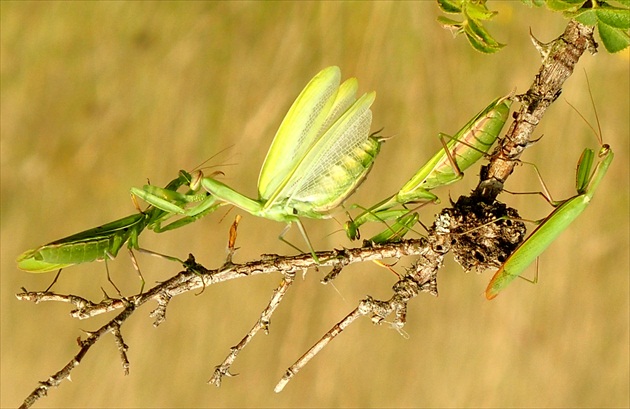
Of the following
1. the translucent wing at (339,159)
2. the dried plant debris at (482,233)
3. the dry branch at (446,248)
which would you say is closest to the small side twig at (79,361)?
the dry branch at (446,248)

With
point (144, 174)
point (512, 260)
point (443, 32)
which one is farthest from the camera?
point (144, 174)

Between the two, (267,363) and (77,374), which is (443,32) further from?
(77,374)

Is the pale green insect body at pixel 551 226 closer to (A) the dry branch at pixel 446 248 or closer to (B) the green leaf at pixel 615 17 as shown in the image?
(A) the dry branch at pixel 446 248

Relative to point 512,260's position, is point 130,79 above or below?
above

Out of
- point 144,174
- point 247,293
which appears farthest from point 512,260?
point 144,174

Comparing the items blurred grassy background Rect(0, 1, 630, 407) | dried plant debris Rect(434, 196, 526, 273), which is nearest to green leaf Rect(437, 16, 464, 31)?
dried plant debris Rect(434, 196, 526, 273)

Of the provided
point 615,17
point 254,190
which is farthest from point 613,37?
point 254,190

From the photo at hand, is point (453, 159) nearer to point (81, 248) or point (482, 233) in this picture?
point (482, 233)
